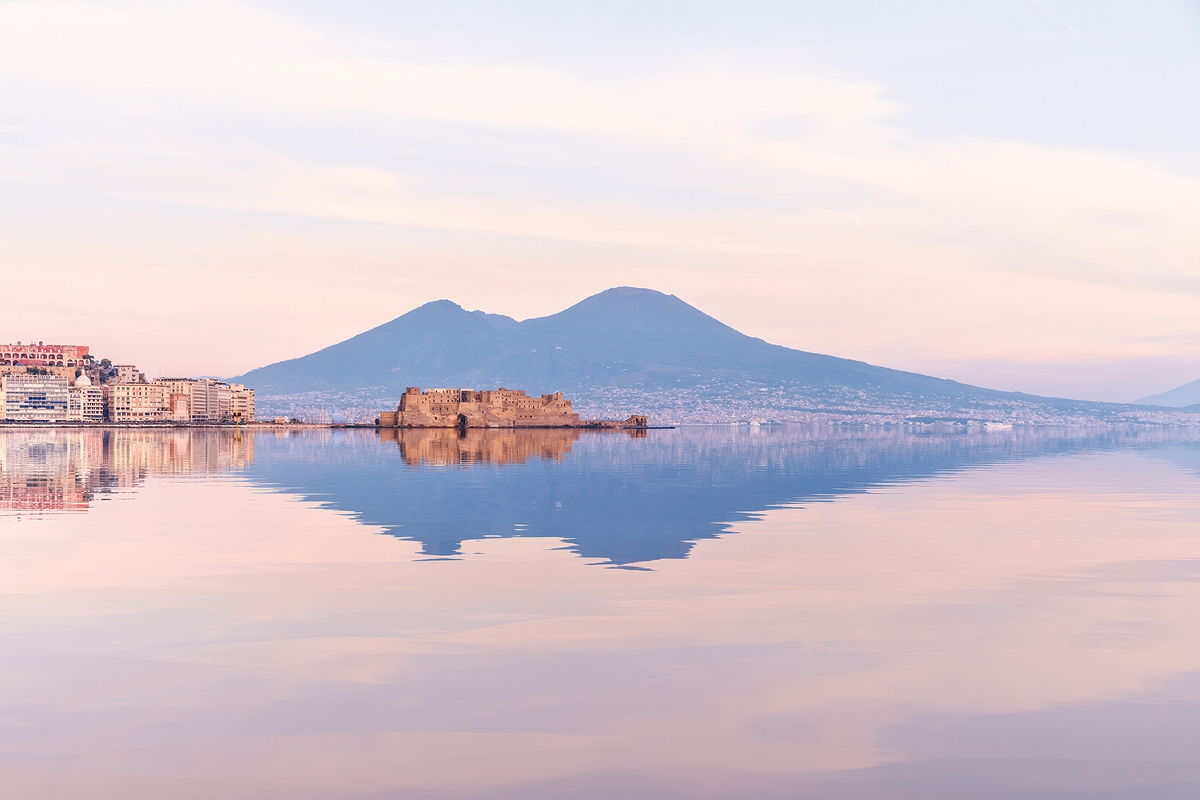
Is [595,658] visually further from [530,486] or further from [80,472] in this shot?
[80,472]

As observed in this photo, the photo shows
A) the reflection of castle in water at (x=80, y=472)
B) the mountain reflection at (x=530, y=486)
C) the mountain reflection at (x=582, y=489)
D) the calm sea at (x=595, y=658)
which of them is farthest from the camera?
the reflection of castle in water at (x=80, y=472)

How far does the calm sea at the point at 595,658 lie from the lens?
10.9m

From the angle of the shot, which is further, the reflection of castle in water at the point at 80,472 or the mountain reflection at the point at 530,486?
the reflection of castle in water at the point at 80,472

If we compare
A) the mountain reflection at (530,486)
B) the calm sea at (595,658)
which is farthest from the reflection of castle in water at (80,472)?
the calm sea at (595,658)

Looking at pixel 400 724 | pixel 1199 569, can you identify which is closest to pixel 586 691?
pixel 400 724

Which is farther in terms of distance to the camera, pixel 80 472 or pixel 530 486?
pixel 80 472

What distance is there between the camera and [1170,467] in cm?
6831

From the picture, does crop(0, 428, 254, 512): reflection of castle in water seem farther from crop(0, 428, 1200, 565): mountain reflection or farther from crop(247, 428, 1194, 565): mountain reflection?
crop(247, 428, 1194, 565): mountain reflection

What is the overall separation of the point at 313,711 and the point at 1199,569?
62.5 ft

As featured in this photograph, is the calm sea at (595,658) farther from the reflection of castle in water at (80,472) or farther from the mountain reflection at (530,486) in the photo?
the reflection of castle in water at (80,472)

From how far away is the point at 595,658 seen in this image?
15039 millimetres

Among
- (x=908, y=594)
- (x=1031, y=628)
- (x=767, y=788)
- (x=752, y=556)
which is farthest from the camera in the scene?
(x=752, y=556)

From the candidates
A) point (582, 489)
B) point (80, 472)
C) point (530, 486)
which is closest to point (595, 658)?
point (582, 489)

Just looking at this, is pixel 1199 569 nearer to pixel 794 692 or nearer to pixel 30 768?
pixel 794 692
